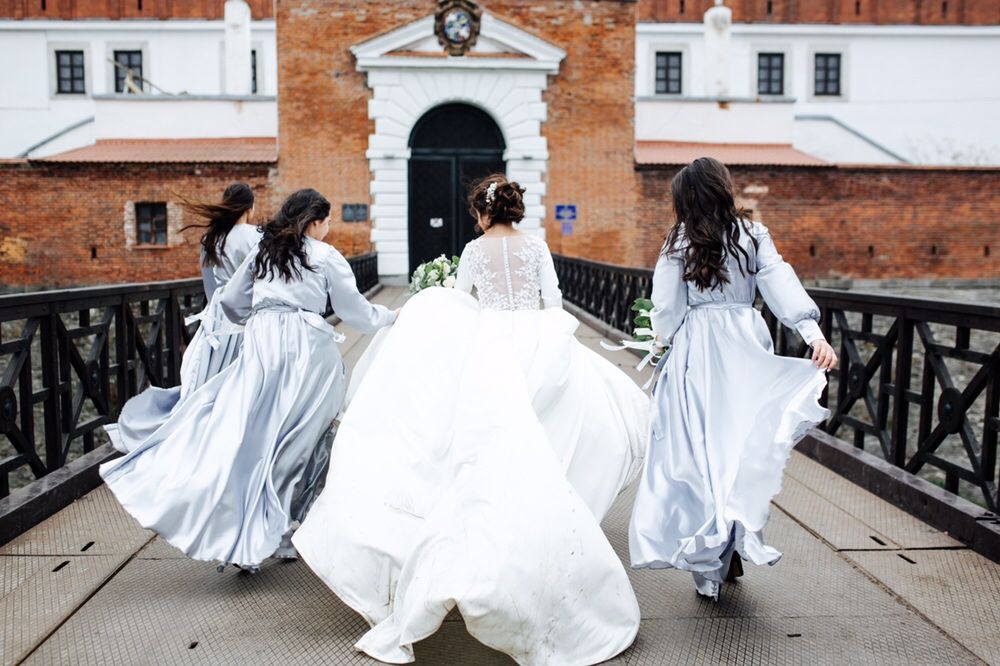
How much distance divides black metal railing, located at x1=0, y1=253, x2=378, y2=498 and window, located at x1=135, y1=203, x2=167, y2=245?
15084 mm

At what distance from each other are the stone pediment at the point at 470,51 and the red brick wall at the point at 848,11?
44.8 ft

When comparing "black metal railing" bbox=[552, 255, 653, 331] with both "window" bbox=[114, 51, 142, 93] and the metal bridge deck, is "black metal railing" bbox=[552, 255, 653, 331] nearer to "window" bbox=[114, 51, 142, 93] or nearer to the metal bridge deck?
the metal bridge deck

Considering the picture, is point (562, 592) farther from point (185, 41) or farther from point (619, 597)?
point (185, 41)

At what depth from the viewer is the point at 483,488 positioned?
11.1 ft

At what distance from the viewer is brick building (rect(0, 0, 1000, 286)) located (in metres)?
21.8

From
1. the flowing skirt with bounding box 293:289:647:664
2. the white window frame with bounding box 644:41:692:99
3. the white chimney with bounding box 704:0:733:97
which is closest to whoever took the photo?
the flowing skirt with bounding box 293:289:647:664

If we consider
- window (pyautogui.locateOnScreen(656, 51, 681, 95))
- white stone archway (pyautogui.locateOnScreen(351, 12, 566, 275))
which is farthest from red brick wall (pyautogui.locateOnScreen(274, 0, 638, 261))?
window (pyautogui.locateOnScreen(656, 51, 681, 95))

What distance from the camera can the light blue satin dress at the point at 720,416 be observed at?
368cm

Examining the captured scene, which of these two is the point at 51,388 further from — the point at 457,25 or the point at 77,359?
the point at 457,25

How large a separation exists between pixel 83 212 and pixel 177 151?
2704 mm

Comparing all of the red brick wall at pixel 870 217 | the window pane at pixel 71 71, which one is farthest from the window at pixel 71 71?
the red brick wall at pixel 870 217

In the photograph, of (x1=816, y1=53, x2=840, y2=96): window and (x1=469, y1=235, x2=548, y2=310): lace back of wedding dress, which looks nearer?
(x1=469, y1=235, x2=548, y2=310): lace back of wedding dress

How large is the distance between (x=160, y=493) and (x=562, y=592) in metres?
1.92

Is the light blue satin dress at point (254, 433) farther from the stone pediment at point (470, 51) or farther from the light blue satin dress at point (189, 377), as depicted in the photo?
the stone pediment at point (470, 51)
